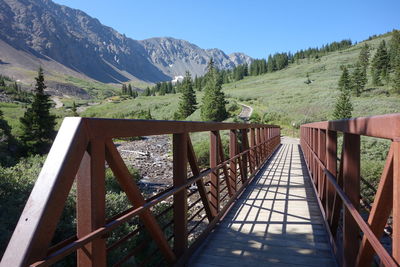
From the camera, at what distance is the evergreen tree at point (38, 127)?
20.4 meters

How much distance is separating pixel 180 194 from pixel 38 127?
21.2 metres

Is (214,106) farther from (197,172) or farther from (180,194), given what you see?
(180,194)

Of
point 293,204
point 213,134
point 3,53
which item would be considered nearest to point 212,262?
point 213,134

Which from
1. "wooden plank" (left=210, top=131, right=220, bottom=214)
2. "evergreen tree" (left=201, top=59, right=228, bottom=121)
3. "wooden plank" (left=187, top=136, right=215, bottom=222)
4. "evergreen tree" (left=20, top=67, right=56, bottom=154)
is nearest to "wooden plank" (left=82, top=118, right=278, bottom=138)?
"wooden plank" (left=187, top=136, right=215, bottom=222)

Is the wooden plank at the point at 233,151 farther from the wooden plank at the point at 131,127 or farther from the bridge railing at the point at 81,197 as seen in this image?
the bridge railing at the point at 81,197

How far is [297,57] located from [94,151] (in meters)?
162

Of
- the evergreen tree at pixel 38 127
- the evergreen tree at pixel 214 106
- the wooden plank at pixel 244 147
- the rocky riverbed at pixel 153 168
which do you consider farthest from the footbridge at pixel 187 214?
the evergreen tree at pixel 214 106

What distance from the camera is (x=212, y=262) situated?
3.15m

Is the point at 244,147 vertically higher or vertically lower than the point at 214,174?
higher

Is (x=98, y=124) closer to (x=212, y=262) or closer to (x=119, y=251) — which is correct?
(x=212, y=262)

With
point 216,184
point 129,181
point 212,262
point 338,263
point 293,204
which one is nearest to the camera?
point 129,181

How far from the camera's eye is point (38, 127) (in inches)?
827

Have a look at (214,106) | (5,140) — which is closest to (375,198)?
(5,140)

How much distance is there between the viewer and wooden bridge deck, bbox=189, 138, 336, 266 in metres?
3.20
